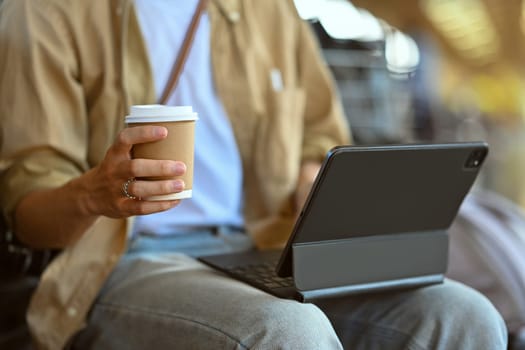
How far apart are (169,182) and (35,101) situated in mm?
471

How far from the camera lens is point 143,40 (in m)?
1.28

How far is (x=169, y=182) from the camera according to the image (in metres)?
0.82

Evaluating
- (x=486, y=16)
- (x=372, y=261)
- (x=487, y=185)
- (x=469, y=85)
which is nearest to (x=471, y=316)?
(x=372, y=261)

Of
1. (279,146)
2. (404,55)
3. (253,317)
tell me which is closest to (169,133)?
(253,317)

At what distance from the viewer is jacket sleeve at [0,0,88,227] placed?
3.86 feet

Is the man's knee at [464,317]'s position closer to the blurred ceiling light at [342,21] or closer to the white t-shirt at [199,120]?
the white t-shirt at [199,120]

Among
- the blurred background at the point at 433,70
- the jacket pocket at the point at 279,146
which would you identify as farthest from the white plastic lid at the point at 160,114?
the blurred background at the point at 433,70

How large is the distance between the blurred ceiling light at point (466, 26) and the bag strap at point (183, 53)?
21.9 feet

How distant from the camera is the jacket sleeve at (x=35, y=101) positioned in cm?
118

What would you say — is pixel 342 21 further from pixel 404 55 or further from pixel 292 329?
pixel 292 329

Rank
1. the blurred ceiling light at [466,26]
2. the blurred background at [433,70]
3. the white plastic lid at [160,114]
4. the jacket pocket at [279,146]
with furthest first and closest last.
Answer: the blurred ceiling light at [466,26], the blurred background at [433,70], the jacket pocket at [279,146], the white plastic lid at [160,114]

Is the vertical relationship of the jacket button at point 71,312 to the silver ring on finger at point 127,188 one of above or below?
below

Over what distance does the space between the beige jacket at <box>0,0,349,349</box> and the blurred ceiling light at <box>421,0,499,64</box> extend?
6.59 m

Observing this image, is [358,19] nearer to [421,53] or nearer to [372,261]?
[372,261]
